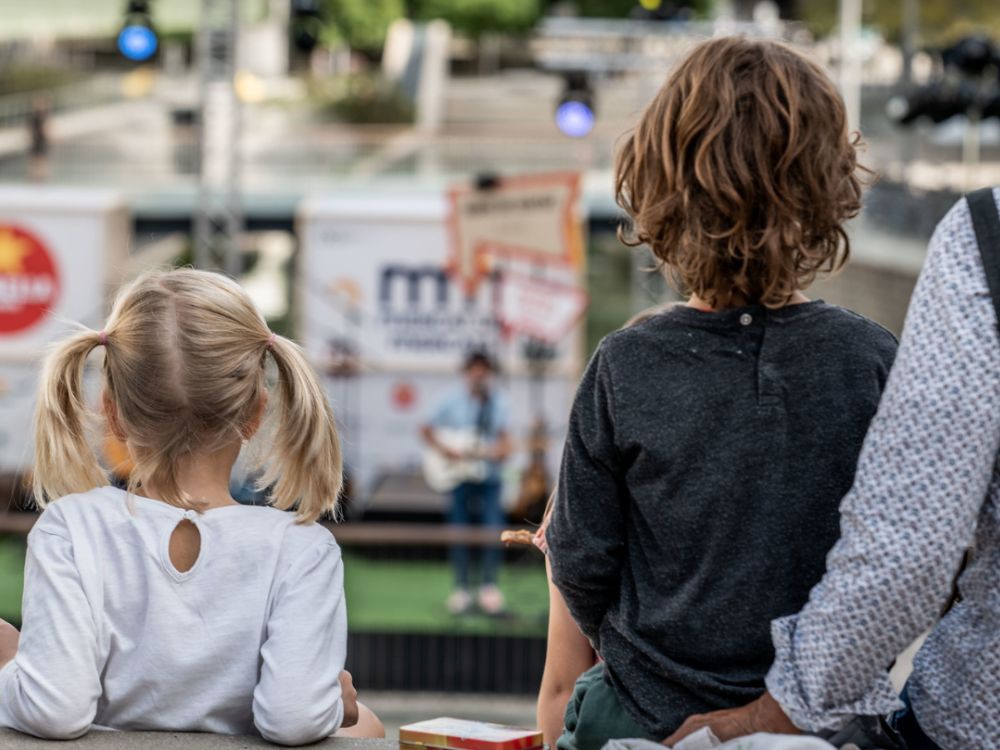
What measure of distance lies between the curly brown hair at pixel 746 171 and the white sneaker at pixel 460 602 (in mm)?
8857

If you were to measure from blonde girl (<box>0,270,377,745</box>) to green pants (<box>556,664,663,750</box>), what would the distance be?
270 mm

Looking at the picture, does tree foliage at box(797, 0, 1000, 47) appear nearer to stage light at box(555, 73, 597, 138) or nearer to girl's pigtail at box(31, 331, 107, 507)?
stage light at box(555, 73, 597, 138)

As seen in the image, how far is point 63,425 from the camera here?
71.8 inches

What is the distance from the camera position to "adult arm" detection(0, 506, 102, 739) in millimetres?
1704

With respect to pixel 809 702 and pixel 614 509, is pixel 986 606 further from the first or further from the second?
pixel 614 509

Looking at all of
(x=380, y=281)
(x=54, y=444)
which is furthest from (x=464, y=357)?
(x=54, y=444)

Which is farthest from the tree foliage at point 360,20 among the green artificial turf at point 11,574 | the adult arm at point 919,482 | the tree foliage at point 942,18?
the adult arm at point 919,482

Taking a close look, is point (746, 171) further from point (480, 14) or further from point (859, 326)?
point (480, 14)

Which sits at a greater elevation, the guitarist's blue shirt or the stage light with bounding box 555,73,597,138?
the stage light with bounding box 555,73,597,138

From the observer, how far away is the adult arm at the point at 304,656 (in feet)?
5.57

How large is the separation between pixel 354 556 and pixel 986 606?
10357 millimetres

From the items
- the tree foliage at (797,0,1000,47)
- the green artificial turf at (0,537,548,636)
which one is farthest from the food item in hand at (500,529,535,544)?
the tree foliage at (797,0,1000,47)

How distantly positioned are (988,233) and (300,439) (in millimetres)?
832

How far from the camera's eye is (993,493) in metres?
1.41
